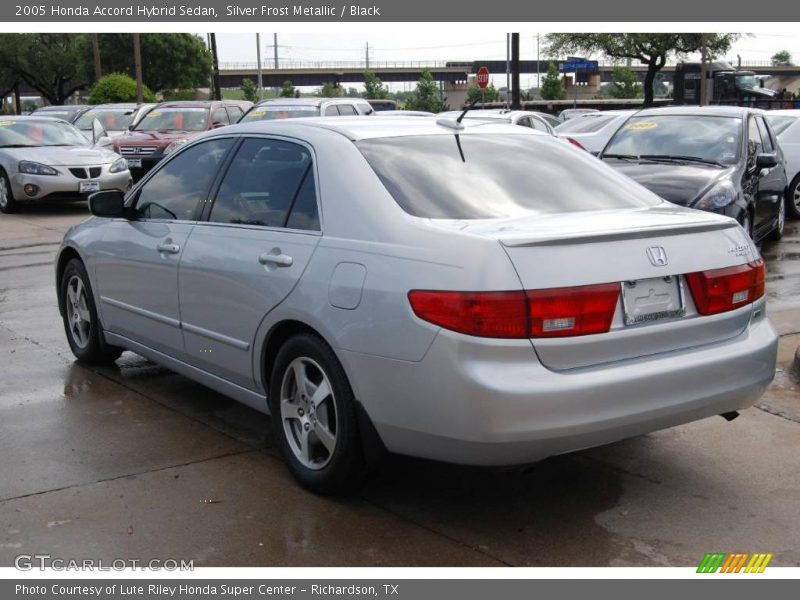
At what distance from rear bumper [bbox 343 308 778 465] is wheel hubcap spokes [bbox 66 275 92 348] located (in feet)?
10.3

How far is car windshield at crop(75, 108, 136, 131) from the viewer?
2452cm

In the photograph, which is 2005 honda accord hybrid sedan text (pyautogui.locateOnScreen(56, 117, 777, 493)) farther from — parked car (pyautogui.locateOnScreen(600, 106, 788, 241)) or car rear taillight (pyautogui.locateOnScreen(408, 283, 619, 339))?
parked car (pyautogui.locateOnScreen(600, 106, 788, 241))

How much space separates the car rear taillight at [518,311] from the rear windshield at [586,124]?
48.9ft

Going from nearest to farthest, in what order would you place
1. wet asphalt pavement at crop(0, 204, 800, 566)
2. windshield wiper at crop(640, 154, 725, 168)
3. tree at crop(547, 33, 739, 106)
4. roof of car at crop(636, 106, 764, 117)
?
wet asphalt pavement at crop(0, 204, 800, 566), windshield wiper at crop(640, 154, 725, 168), roof of car at crop(636, 106, 764, 117), tree at crop(547, 33, 739, 106)

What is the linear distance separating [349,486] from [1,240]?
10683mm

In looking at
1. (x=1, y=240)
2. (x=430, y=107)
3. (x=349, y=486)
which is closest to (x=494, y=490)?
(x=349, y=486)

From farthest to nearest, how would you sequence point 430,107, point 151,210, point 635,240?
1. point 430,107
2. point 151,210
3. point 635,240

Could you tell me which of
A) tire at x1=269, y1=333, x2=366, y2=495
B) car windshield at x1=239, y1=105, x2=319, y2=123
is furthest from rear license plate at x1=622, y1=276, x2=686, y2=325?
car windshield at x1=239, y1=105, x2=319, y2=123

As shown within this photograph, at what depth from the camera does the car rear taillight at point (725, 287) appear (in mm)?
4246

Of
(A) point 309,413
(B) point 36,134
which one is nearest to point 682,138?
(A) point 309,413

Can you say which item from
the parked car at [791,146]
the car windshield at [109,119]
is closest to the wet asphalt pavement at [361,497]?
the parked car at [791,146]

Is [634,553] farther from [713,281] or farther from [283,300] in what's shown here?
[283,300]

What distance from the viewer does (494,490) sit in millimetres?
4594

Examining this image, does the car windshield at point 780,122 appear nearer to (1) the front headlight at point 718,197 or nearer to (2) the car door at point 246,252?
(1) the front headlight at point 718,197
